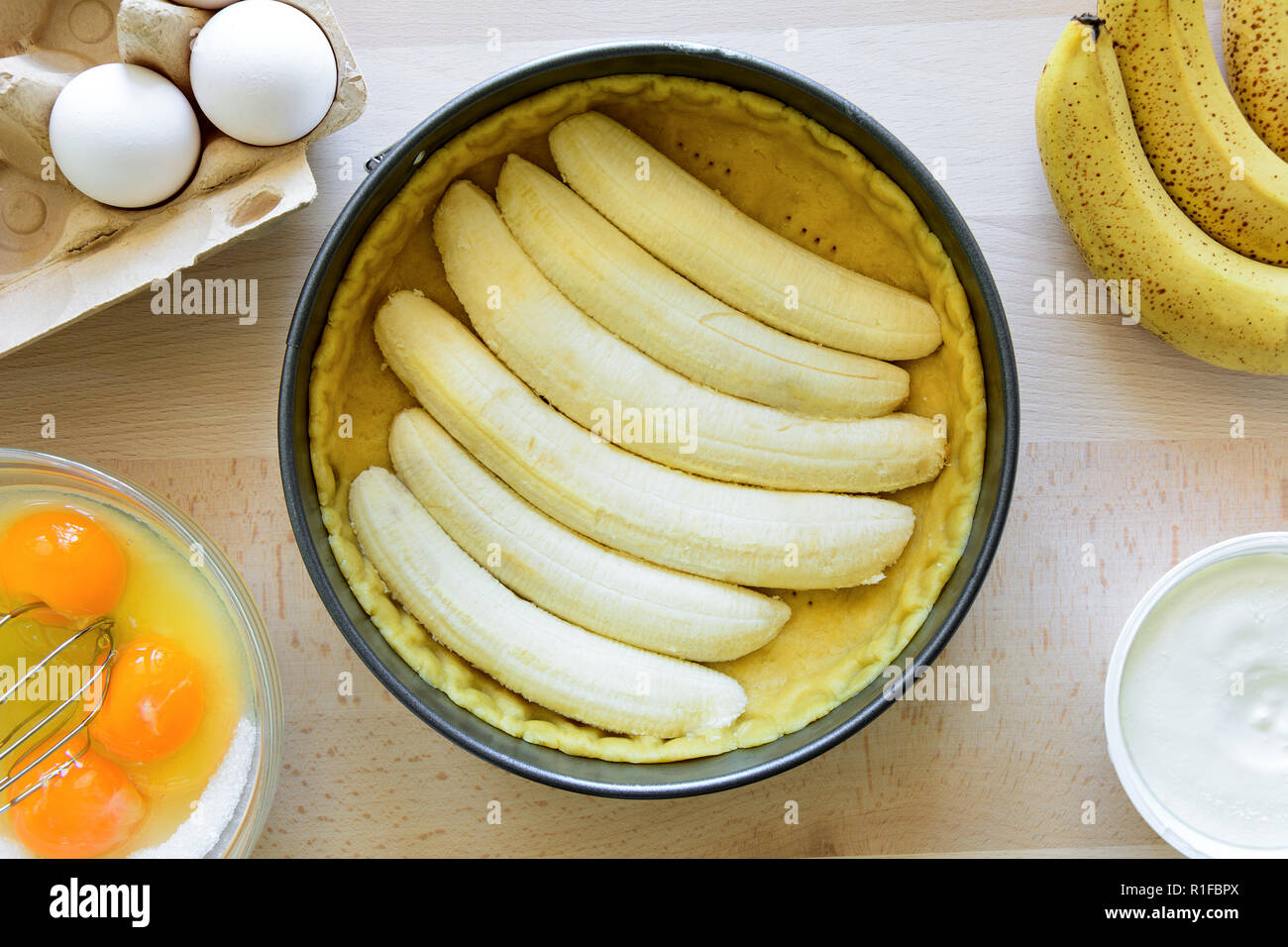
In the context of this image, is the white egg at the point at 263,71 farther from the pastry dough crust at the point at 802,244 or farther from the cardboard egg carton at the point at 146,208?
the pastry dough crust at the point at 802,244

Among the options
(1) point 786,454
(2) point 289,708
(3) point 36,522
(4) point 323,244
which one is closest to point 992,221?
(1) point 786,454

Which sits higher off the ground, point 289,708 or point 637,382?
point 637,382

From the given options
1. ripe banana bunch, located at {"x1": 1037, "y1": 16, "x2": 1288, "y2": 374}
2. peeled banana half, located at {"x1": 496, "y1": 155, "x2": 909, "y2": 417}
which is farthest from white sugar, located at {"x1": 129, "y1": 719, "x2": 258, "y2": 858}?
ripe banana bunch, located at {"x1": 1037, "y1": 16, "x2": 1288, "y2": 374}

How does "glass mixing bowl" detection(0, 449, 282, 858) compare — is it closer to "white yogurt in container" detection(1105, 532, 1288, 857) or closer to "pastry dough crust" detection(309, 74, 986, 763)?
"pastry dough crust" detection(309, 74, 986, 763)

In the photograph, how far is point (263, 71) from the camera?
0.98 meters

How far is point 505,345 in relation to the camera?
1.10m

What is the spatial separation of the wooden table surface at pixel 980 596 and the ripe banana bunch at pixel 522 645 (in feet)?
0.47

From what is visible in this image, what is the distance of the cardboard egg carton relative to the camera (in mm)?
1020

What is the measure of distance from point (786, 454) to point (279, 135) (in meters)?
0.63

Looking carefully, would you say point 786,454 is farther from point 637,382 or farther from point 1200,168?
point 1200,168

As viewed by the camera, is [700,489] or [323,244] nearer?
[323,244]

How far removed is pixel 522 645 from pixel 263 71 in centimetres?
64

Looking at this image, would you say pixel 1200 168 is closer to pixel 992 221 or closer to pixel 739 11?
pixel 992 221

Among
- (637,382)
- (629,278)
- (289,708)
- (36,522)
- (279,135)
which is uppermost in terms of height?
(279,135)
